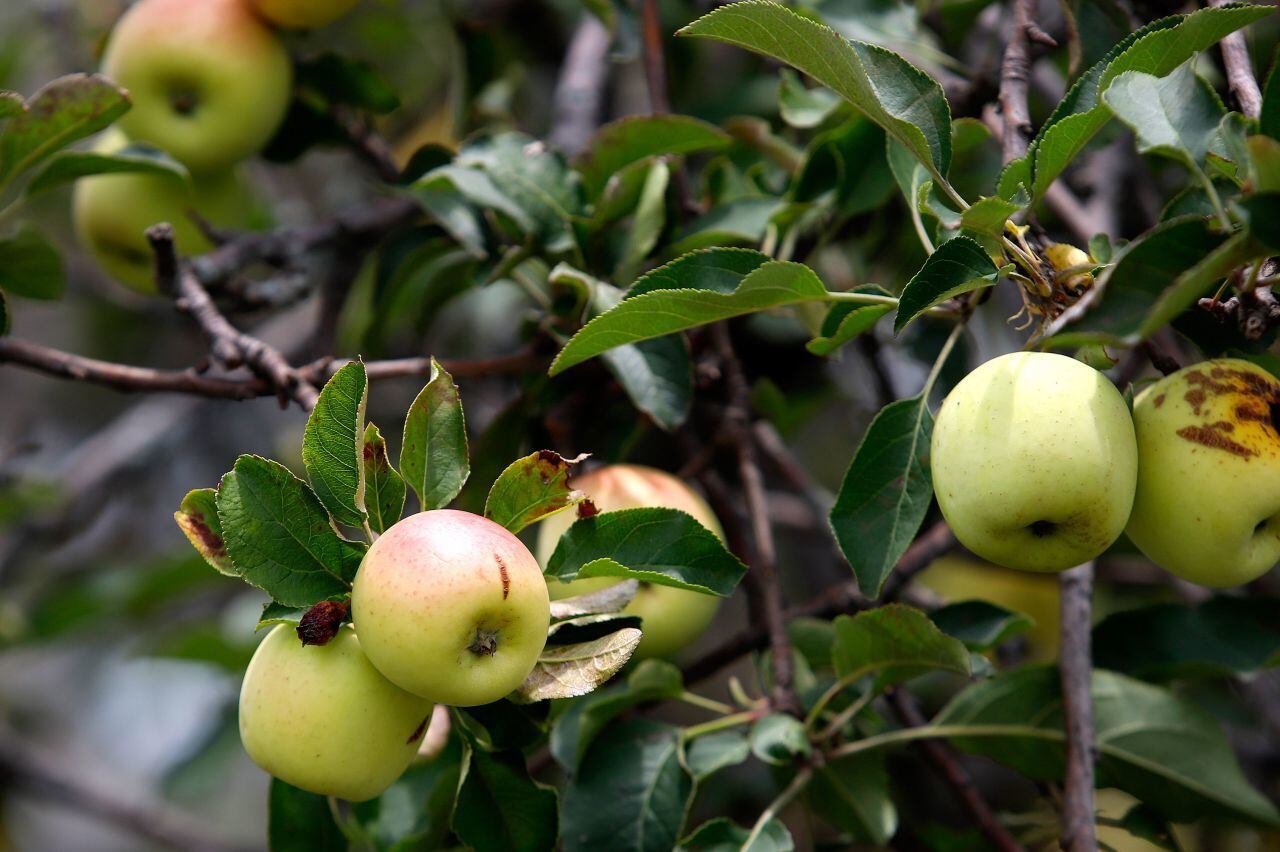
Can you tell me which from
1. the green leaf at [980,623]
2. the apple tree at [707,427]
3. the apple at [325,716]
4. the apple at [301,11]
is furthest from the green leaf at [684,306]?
the apple at [301,11]

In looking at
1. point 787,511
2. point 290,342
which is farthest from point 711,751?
point 290,342

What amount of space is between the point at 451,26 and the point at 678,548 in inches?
45.2

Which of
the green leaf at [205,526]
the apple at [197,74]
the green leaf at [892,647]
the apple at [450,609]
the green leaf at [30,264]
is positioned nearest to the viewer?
the apple at [450,609]

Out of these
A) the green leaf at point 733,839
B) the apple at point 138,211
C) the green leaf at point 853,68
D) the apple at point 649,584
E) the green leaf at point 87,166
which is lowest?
the green leaf at point 733,839

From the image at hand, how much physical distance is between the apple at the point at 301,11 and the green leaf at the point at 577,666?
94 centimetres

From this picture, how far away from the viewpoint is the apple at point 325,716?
2.67 ft

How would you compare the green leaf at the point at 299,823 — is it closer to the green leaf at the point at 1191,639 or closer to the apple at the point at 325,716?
the apple at the point at 325,716

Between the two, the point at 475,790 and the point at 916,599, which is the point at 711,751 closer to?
the point at 475,790

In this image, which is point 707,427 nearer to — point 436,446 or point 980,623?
point 980,623

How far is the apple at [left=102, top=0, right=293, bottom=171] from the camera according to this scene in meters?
1.41

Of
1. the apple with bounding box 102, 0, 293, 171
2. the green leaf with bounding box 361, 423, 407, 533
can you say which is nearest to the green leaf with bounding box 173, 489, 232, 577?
the green leaf with bounding box 361, 423, 407, 533

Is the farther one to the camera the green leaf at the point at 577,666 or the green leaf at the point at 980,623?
the green leaf at the point at 980,623

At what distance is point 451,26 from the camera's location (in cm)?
177

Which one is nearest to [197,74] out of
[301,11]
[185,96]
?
[185,96]
